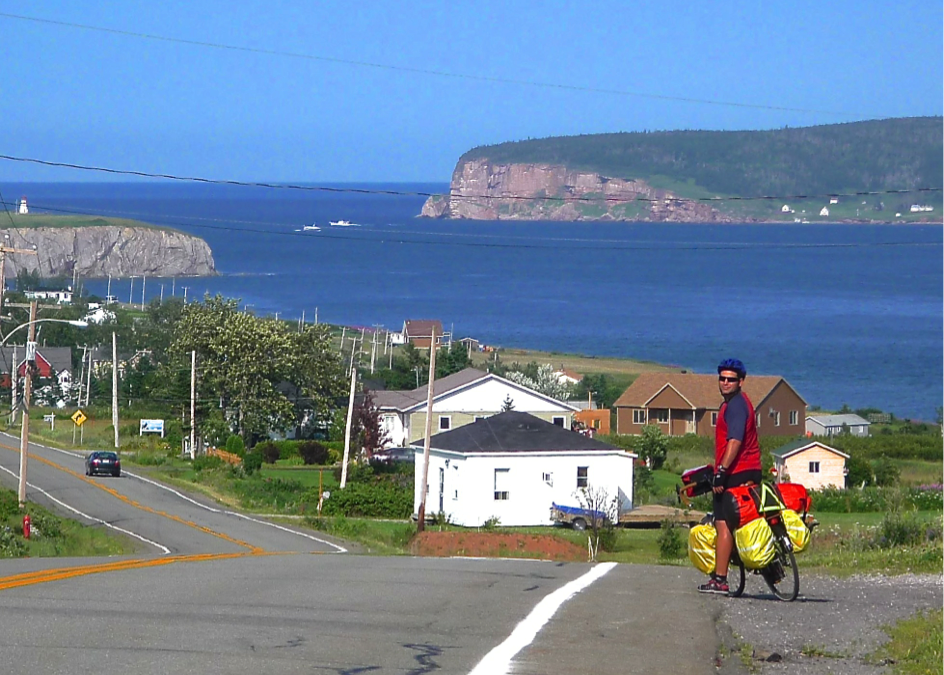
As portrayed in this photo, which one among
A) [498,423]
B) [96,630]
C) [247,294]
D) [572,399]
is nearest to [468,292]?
[247,294]

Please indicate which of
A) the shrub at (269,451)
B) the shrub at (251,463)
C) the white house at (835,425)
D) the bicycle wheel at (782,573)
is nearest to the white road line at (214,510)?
the shrub at (251,463)

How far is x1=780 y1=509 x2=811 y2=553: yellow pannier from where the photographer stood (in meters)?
8.89

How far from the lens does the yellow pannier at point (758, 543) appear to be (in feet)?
29.1

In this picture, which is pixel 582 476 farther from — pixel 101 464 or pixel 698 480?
pixel 698 480

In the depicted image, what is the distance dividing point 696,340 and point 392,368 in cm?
4162

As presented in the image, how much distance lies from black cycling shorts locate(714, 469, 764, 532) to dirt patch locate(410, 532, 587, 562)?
12493 millimetres

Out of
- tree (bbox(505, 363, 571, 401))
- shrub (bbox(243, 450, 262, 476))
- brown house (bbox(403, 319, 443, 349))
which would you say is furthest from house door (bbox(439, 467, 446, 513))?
brown house (bbox(403, 319, 443, 349))

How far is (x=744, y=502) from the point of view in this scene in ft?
29.1

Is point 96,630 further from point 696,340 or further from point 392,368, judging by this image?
point 696,340

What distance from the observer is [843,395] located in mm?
89188

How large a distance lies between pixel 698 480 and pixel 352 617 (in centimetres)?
261

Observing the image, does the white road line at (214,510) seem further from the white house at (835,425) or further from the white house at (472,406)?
the white house at (835,425)

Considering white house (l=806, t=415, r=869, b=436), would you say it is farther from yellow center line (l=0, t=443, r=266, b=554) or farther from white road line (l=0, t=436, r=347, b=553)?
yellow center line (l=0, t=443, r=266, b=554)

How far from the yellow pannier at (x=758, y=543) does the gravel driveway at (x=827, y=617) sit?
325 millimetres
